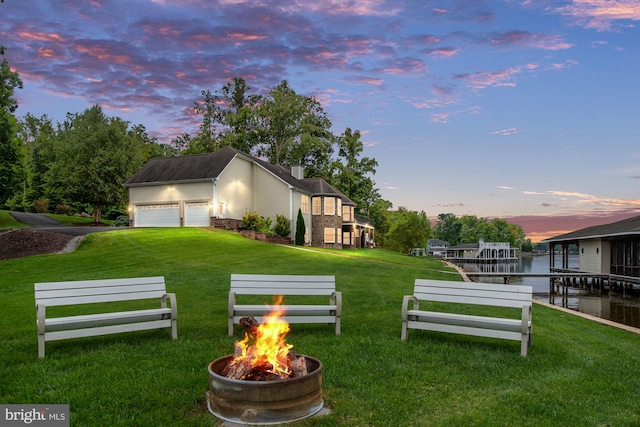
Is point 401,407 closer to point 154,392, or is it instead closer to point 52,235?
point 154,392

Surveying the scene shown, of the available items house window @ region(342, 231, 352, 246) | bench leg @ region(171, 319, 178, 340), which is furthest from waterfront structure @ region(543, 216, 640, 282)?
bench leg @ region(171, 319, 178, 340)

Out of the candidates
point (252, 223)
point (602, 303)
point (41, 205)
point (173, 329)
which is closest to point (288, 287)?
point (173, 329)

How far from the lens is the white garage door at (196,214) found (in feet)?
112

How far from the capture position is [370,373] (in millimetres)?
5762

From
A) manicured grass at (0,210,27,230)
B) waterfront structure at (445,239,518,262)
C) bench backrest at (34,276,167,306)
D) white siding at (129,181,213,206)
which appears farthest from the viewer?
waterfront structure at (445,239,518,262)

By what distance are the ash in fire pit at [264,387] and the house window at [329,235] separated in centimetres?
3763

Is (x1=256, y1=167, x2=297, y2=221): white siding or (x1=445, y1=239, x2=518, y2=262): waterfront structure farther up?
(x1=256, y1=167, x2=297, y2=221): white siding

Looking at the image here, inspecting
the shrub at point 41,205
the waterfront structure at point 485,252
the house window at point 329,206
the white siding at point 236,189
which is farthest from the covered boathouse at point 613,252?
the shrub at point 41,205

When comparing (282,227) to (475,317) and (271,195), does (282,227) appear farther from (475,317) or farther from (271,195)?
(475,317)

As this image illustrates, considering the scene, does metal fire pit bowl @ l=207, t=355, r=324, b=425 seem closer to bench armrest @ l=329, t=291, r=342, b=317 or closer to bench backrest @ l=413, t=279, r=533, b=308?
bench armrest @ l=329, t=291, r=342, b=317

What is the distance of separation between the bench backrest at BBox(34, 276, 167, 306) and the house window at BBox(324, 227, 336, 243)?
115 ft

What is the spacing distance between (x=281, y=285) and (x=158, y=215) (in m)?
30.7

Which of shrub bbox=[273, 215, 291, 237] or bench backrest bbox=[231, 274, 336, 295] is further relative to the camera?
shrub bbox=[273, 215, 291, 237]

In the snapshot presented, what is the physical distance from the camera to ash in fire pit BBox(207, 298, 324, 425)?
4289 mm
